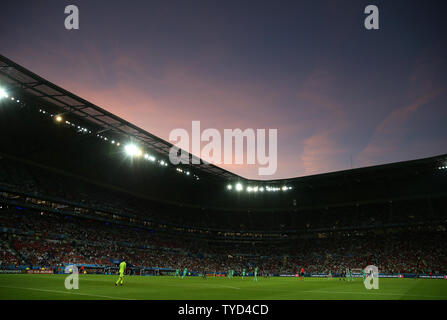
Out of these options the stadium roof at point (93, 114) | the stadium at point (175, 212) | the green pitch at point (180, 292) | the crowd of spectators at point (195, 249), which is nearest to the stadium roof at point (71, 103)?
the stadium roof at point (93, 114)

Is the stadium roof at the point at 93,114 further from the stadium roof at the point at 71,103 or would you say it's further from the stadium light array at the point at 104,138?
the stadium light array at the point at 104,138

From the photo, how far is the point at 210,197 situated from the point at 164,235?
19016 mm

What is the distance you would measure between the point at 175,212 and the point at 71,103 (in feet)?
153

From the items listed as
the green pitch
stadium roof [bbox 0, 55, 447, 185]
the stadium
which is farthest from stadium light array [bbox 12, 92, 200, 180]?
the green pitch

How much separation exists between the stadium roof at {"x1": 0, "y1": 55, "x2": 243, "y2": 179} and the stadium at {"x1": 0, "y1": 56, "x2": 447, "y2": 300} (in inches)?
7.1

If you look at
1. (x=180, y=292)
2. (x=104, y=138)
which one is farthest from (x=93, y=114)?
(x=180, y=292)

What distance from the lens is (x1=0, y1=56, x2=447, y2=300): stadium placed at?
1788 inches

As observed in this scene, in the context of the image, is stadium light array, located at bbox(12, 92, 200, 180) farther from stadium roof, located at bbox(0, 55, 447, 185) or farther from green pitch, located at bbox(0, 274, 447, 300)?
green pitch, located at bbox(0, 274, 447, 300)

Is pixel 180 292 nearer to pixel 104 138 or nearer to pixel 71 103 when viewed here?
pixel 71 103

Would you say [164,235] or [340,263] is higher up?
[164,235]
